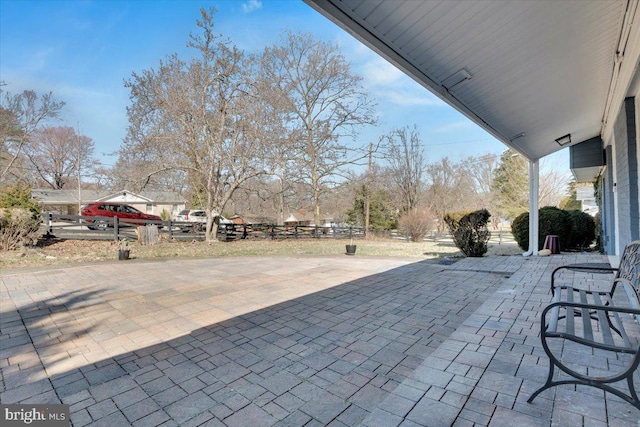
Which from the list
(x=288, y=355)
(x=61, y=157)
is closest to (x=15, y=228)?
(x=288, y=355)

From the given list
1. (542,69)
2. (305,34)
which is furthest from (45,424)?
(305,34)

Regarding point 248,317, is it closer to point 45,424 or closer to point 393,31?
point 45,424

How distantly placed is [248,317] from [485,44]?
150 inches

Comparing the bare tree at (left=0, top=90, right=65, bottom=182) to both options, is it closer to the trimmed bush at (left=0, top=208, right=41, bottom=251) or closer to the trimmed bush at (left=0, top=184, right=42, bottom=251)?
the trimmed bush at (left=0, top=184, right=42, bottom=251)

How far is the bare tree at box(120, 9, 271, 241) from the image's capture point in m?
11.6

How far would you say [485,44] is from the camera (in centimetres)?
287

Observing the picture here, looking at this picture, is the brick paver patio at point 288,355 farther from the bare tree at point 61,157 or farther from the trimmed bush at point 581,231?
the bare tree at point 61,157

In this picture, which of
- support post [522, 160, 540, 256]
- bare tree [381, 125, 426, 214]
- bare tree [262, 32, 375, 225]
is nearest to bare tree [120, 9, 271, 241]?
bare tree [262, 32, 375, 225]

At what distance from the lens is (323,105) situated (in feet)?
64.8

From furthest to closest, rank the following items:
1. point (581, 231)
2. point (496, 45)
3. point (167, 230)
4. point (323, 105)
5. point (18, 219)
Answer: point (323, 105), point (167, 230), point (581, 231), point (18, 219), point (496, 45)

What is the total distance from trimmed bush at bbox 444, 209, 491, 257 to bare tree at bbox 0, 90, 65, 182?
27141mm

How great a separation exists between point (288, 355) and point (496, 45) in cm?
345

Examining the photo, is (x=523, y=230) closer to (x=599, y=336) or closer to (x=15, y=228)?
(x=599, y=336)

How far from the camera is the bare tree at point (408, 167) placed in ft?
82.6
